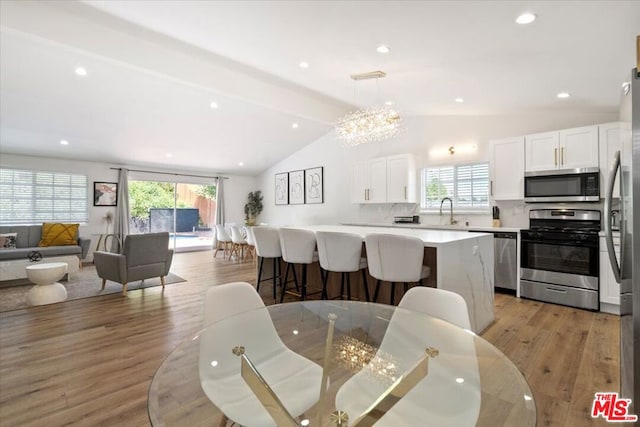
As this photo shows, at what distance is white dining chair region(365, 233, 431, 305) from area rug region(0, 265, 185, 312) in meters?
3.84

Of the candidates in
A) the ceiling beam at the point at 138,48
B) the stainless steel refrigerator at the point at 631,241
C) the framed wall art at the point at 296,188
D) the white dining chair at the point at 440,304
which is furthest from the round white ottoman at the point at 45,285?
the stainless steel refrigerator at the point at 631,241

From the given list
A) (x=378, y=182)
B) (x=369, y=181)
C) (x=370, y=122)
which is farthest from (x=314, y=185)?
(x=370, y=122)

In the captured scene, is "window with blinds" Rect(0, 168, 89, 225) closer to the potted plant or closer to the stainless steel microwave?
the potted plant

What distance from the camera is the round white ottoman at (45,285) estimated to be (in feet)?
12.7

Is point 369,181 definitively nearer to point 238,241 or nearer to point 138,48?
point 238,241

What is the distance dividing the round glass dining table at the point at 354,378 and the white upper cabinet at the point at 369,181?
4.37 meters

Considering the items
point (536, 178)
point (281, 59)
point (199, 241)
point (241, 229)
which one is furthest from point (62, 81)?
point (536, 178)

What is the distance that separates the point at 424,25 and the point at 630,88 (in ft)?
5.57

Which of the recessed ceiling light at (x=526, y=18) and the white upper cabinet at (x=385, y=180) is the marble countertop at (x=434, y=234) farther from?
→ the white upper cabinet at (x=385, y=180)

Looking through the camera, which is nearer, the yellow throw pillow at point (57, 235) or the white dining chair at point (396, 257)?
the white dining chair at point (396, 257)

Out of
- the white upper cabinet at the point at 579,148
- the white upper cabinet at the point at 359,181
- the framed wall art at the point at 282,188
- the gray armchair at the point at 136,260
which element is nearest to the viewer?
the white upper cabinet at the point at 579,148

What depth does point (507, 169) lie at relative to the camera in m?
4.47

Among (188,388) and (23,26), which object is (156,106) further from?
(188,388)

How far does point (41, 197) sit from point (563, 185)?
961 centimetres
